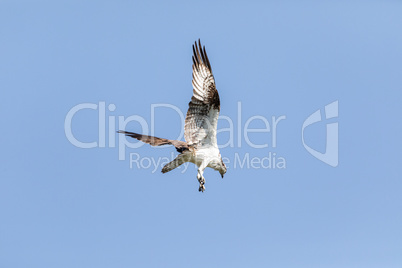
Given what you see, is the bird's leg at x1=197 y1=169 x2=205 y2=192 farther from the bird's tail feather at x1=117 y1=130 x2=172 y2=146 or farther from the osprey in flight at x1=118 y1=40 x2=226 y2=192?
the bird's tail feather at x1=117 y1=130 x2=172 y2=146

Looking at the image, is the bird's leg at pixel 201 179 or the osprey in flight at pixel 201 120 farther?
the osprey in flight at pixel 201 120

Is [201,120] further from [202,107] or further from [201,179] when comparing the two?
[201,179]

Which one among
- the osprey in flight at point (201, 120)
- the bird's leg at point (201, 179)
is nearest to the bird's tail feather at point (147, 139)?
the osprey in flight at point (201, 120)

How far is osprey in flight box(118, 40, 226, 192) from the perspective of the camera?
12.1 metres

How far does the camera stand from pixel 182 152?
11.8 m

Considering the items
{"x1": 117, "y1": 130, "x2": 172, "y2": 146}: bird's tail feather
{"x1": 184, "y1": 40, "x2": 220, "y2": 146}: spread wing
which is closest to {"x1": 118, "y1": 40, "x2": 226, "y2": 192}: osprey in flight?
{"x1": 184, "y1": 40, "x2": 220, "y2": 146}: spread wing

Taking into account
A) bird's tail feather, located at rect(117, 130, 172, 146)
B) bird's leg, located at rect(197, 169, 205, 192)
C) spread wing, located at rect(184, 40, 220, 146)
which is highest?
spread wing, located at rect(184, 40, 220, 146)

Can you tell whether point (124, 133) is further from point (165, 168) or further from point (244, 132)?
point (244, 132)

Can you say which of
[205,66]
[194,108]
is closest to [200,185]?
[194,108]

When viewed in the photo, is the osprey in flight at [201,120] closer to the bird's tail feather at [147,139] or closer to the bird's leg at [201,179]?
the bird's leg at [201,179]

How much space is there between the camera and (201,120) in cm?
1232

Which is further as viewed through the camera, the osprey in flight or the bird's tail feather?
the osprey in flight

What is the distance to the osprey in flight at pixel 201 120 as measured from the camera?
12.1m

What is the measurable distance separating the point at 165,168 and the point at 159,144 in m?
0.81
